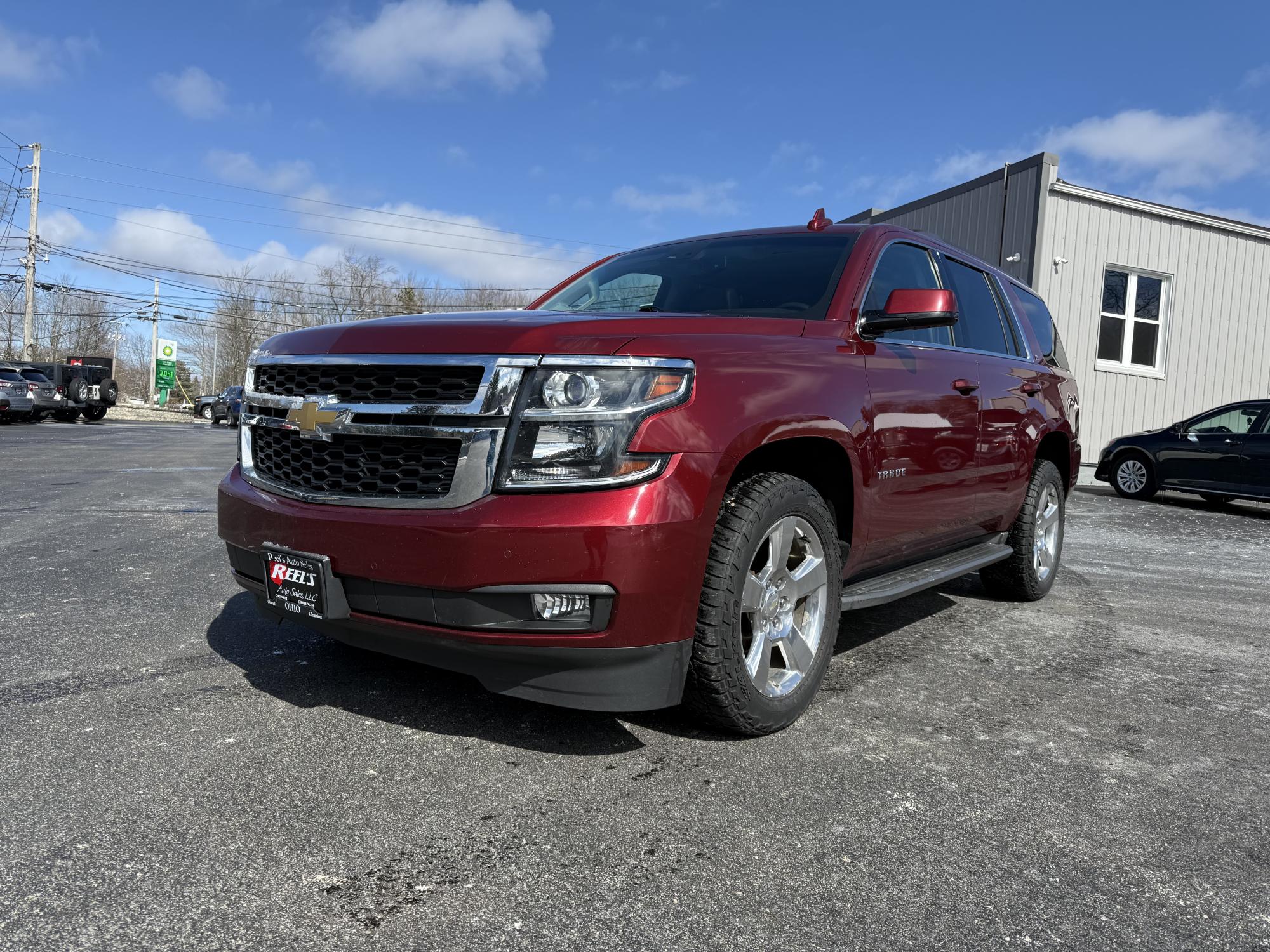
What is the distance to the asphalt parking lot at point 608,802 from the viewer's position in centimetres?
195

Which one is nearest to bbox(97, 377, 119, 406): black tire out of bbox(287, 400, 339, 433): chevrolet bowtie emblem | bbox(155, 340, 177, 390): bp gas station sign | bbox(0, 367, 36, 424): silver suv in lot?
bbox(0, 367, 36, 424): silver suv in lot

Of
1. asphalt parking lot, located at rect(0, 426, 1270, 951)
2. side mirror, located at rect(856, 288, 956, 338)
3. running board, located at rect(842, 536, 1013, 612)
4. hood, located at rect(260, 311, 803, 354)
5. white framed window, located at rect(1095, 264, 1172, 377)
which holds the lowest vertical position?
asphalt parking lot, located at rect(0, 426, 1270, 951)

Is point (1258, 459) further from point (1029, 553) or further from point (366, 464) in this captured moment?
point (366, 464)

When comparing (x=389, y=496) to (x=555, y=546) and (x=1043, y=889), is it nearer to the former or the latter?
(x=555, y=546)

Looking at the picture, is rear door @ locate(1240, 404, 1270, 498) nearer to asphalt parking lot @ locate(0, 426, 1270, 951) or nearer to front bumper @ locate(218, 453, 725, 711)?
asphalt parking lot @ locate(0, 426, 1270, 951)

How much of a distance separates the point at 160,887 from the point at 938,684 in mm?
2787

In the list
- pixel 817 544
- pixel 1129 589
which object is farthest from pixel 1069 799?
pixel 1129 589

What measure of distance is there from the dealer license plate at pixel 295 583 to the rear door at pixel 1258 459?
11.7 m

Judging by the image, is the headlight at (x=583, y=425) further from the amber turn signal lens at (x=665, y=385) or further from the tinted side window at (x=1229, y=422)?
the tinted side window at (x=1229, y=422)

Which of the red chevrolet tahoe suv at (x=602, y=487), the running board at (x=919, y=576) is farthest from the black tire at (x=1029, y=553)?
the red chevrolet tahoe suv at (x=602, y=487)

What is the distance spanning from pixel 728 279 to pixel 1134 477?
1079 cm

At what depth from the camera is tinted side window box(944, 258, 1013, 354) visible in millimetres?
4602

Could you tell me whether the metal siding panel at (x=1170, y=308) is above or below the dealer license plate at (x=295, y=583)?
above

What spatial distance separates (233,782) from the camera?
99.7 inches
